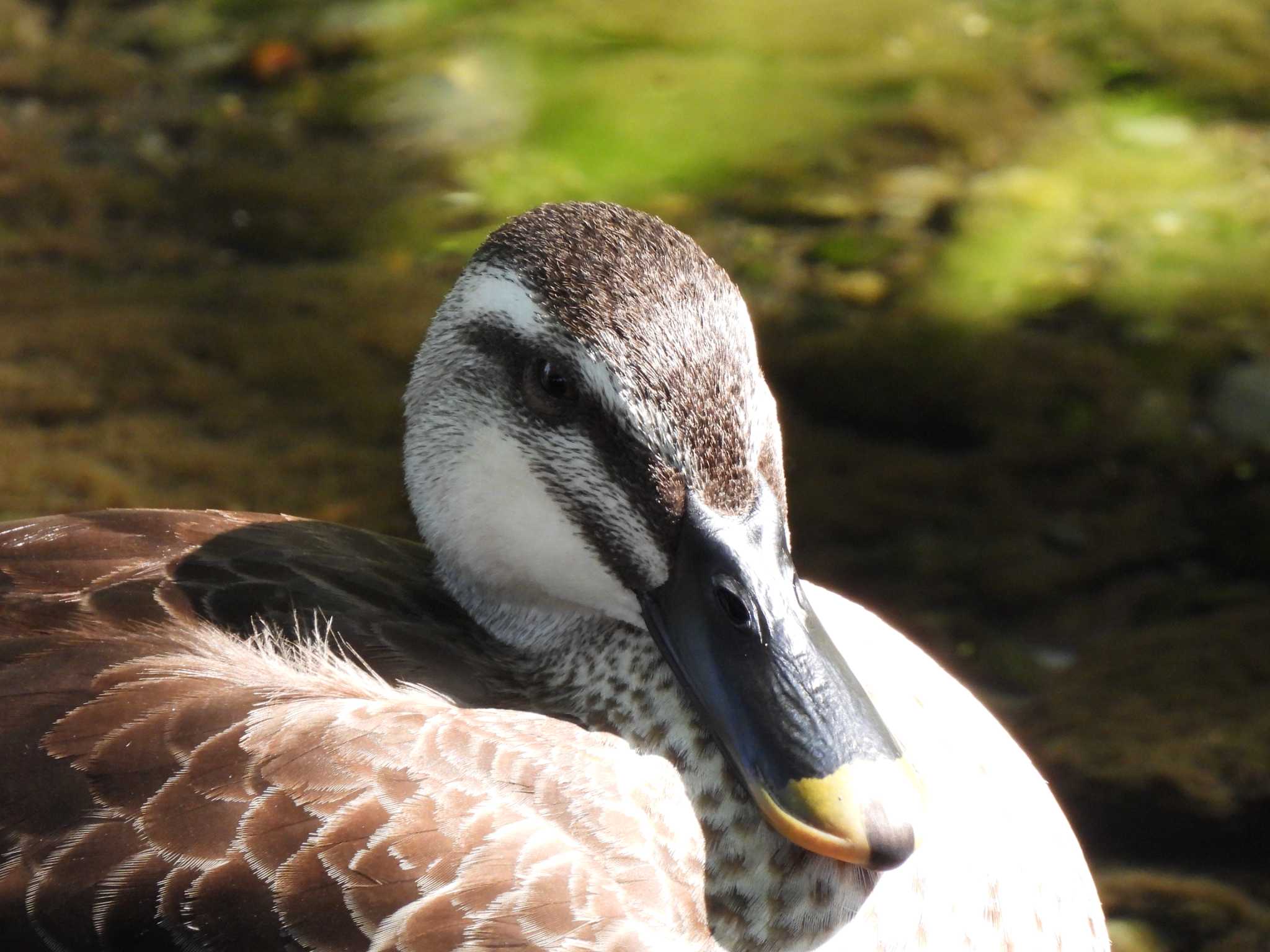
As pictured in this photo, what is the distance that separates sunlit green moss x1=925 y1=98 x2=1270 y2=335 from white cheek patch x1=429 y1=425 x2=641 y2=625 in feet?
8.32

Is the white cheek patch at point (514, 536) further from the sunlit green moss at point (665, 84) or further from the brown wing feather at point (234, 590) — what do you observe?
the sunlit green moss at point (665, 84)

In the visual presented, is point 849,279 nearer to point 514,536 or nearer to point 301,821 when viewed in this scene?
point 514,536

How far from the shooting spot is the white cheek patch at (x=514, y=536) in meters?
2.44

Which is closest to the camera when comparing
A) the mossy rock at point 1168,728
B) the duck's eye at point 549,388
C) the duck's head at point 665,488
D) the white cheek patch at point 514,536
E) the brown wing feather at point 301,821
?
the brown wing feather at point 301,821

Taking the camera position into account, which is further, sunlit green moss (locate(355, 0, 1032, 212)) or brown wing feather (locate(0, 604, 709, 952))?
sunlit green moss (locate(355, 0, 1032, 212))

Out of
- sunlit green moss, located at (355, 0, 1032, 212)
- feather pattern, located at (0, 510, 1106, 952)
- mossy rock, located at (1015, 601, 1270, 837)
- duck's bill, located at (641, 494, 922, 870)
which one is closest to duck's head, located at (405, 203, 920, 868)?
duck's bill, located at (641, 494, 922, 870)

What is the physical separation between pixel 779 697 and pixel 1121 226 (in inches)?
142

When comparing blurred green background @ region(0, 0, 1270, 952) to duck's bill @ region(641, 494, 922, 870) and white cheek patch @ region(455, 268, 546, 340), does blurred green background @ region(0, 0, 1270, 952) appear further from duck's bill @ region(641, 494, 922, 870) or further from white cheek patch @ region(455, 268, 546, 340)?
white cheek patch @ region(455, 268, 546, 340)

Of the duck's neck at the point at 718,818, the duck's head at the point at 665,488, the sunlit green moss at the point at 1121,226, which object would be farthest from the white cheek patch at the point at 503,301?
the sunlit green moss at the point at 1121,226

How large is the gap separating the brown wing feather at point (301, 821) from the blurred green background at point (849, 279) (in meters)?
1.44

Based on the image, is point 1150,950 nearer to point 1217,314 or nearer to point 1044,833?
point 1044,833

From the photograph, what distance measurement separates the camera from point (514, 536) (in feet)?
8.37

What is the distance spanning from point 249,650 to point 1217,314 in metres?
3.48

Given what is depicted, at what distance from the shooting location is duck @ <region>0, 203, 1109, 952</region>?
200 centimetres
